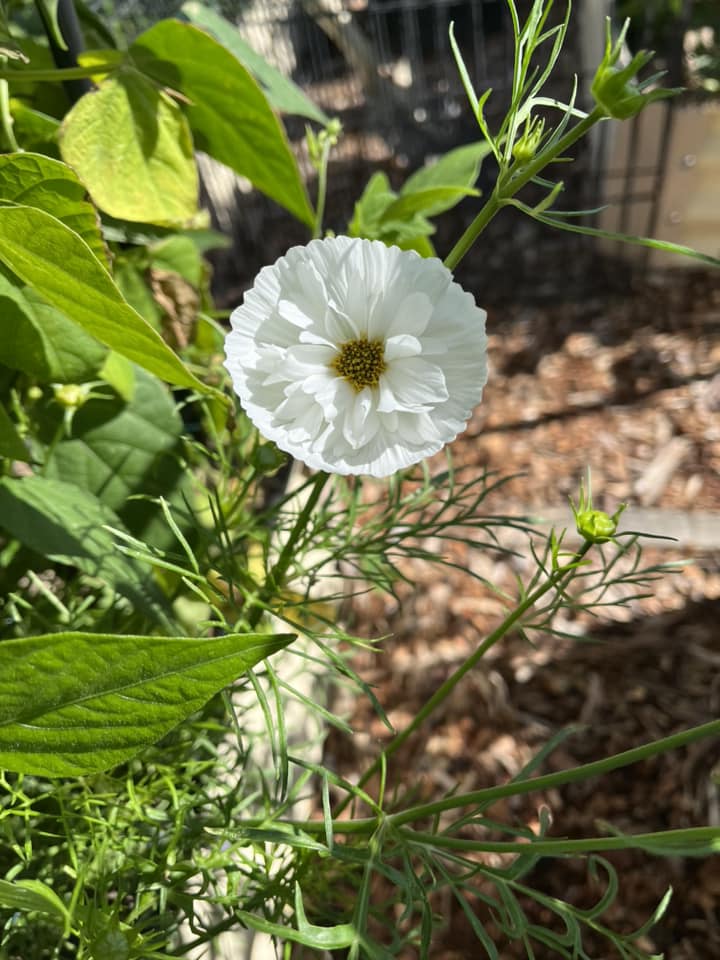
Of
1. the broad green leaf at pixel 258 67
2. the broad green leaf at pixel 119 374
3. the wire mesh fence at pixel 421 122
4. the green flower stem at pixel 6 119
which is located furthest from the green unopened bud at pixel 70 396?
the wire mesh fence at pixel 421 122

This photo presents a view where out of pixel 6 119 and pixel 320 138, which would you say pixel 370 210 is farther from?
pixel 6 119

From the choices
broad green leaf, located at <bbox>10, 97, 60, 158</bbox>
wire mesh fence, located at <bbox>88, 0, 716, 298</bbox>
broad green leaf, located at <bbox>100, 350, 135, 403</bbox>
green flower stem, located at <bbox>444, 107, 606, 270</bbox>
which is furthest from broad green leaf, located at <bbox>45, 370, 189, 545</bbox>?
wire mesh fence, located at <bbox>88, 0, 716, 298</bbox>

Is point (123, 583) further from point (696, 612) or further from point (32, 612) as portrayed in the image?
point (696, 612)

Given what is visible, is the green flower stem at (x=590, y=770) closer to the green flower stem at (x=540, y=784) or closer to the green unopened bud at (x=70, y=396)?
the green flower stem at (x=540, y=784)

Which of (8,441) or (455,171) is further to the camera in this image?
(455,171)

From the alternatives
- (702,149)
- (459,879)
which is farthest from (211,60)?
(702,149)

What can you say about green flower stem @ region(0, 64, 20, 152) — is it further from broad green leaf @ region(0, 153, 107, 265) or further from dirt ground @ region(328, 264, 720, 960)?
dirt ground @ region(328, 264, 720, 960)

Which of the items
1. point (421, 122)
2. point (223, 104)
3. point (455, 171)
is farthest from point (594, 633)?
point (421, 122)
